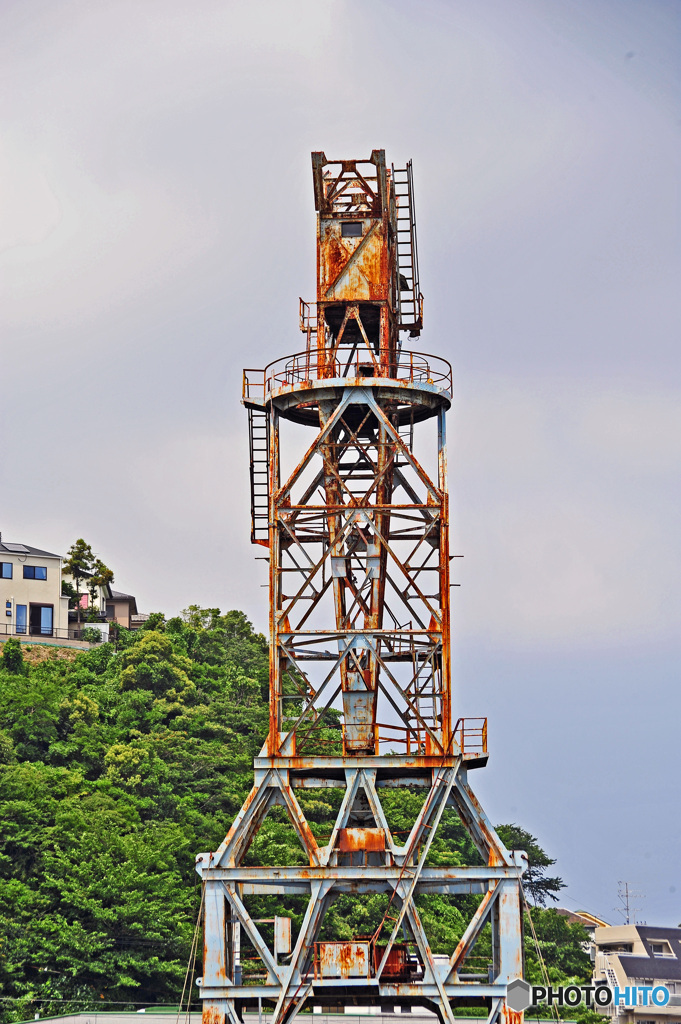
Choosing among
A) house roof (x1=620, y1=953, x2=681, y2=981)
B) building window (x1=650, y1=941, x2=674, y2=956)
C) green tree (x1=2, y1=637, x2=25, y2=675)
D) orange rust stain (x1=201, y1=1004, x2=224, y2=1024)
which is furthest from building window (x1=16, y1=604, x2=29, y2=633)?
building window (x1=650, y1=941, x2=674, y2=956)

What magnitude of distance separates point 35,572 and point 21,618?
303cm

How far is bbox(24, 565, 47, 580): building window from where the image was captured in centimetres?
8700

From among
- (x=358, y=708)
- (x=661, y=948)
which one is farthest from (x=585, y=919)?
(x=358, y=708)

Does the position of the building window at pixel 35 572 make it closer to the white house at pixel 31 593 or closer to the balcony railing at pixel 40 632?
the white house at pixel 31 593

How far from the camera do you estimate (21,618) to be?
86438 mm

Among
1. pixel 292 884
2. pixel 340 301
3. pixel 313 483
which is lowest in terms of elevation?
pixel 292 884

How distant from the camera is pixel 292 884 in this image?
3525 centimetres

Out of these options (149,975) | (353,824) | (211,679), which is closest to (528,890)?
(211,679)

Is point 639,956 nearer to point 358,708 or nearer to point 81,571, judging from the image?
point 81,571

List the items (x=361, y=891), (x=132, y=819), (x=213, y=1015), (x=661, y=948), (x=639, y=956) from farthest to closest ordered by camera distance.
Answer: (x=661, y=948), (x=639, y=956), (x=132, y=819), (x=361, y=891), (x=213, y=1015)

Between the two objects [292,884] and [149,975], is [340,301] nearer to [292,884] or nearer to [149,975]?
[292,884]

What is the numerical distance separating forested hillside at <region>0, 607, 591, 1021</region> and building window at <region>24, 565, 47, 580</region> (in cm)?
511

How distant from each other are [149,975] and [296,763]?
26.6m

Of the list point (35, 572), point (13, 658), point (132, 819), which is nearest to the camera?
point (132, 819)
